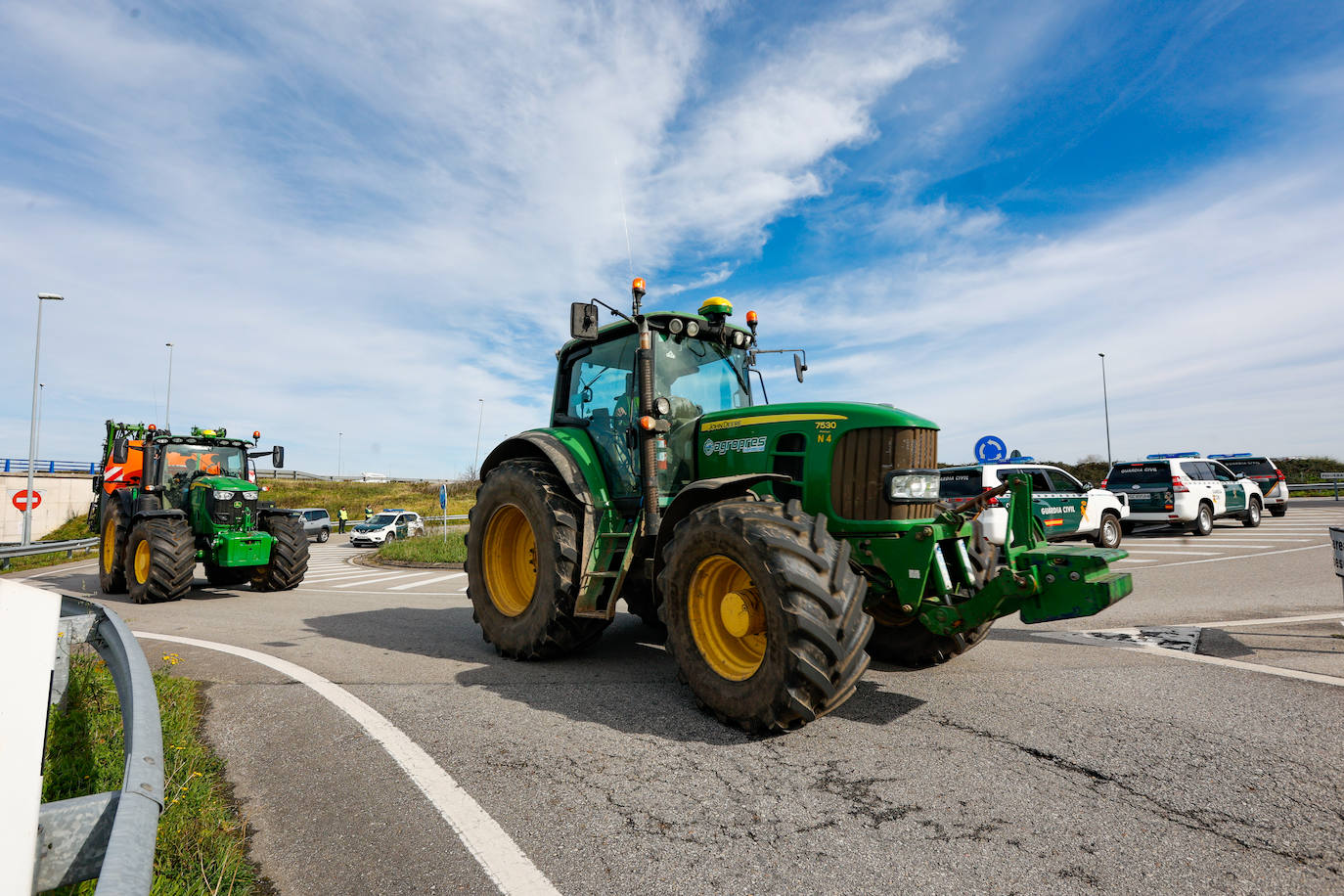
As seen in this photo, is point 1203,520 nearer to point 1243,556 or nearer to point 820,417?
point 1243,556

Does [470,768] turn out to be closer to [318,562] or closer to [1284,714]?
[1284,714]

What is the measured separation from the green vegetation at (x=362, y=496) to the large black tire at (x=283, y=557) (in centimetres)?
2928

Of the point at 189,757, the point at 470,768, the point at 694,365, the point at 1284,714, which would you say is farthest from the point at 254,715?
the point at 1284,714

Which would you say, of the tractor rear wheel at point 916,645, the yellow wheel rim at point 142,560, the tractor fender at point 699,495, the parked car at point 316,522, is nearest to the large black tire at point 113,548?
the yellow wheel rim at point 142,560

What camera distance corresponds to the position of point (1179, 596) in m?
8.66

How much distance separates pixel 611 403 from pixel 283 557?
8.25m

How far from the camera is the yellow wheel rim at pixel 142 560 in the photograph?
10.8 m

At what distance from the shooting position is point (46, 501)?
36594mm

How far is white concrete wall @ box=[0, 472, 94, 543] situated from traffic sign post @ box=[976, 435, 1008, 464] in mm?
A: 41518

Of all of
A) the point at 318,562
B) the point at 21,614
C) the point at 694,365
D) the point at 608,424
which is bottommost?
the point at 318,562

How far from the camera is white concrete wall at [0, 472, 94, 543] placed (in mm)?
35625

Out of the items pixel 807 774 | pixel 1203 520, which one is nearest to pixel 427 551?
pixel 807 774

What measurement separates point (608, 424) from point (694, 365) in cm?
88

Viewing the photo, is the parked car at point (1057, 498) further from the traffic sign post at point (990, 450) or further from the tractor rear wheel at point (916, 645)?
the tractor rear wheel at point (916, 645)
